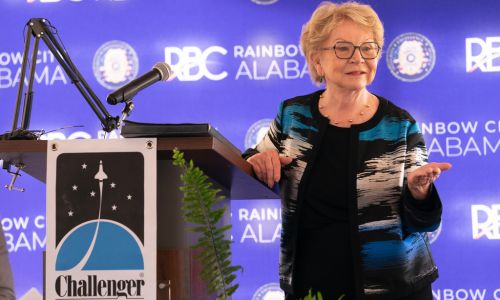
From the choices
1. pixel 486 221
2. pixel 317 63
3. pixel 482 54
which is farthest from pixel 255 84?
pixel 317 63

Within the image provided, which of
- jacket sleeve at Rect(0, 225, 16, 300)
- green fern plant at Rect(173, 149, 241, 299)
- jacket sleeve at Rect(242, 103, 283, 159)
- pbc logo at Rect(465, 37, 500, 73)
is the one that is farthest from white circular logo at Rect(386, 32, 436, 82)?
green fern plant at Rect(173, 149, 241, 299)

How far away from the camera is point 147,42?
440 centimetres

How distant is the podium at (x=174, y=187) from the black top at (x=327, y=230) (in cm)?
32

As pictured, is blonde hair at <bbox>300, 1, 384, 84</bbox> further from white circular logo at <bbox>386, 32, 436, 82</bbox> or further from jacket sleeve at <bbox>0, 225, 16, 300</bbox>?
white circular logo at <bbox>386, 32, 436, 82</bbox>

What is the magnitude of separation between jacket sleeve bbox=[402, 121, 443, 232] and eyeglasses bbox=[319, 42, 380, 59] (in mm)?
216

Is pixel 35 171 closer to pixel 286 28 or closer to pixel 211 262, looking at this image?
pixel 211 262

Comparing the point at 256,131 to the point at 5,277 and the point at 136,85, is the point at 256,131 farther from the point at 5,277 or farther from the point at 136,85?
the point at 5,277

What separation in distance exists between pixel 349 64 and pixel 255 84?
2.20 metres

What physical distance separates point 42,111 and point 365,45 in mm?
2655

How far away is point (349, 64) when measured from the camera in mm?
2143

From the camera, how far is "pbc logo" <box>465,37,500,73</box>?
4266 millimetres

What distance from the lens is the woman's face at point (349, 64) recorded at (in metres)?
2.13

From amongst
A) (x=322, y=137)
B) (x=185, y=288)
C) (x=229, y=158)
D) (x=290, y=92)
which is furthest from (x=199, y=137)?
(x=290, y=92)

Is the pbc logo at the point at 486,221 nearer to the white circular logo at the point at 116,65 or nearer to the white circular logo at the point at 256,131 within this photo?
the white circular logo at the point at 256,131
